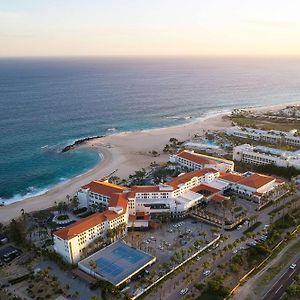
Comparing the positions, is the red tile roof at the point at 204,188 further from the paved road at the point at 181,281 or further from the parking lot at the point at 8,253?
the parking lot at the point at 8,253

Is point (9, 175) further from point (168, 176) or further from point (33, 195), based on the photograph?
point (168, 176)

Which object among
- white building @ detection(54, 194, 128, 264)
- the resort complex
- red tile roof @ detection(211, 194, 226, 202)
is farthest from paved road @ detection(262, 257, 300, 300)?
white building @ detection(54, 194, 128, 264)

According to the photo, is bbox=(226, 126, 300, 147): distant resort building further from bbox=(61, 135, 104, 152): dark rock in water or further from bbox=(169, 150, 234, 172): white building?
bbox=(61, 135, 104, 152): dark rock in water

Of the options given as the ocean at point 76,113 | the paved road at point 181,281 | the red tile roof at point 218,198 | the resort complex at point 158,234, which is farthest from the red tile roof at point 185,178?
the ocean at point 76,113

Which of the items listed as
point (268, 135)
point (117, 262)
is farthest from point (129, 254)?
point (268, 135)

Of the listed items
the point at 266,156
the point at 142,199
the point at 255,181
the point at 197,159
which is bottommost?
the point at 142,199

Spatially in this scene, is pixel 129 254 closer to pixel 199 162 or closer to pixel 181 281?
pixel 181 281

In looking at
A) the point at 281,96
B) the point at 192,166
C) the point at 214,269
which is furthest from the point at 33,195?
the point at 281,96
